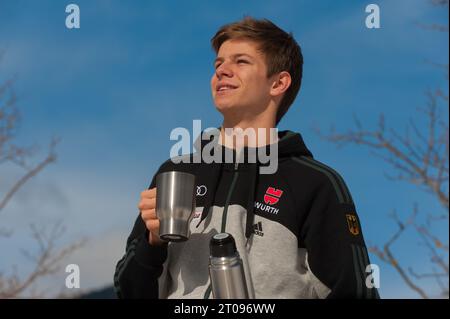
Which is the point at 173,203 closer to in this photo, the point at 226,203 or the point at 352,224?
the point at 226,203

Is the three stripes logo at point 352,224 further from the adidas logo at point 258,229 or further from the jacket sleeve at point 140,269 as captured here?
the jacket sleeve at point 140,269

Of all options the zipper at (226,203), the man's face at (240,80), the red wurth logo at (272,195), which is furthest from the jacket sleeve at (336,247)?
the man's face at (240,80)

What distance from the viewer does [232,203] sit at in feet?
9.90

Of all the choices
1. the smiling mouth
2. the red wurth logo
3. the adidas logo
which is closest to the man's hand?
the adidas logo

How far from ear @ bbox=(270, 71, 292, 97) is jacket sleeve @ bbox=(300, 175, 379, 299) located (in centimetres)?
60

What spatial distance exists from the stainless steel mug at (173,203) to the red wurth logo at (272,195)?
57 cm

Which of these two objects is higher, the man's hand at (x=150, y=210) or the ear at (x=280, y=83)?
the ear at (x=280, y=83)

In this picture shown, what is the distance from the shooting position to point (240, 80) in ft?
10.4

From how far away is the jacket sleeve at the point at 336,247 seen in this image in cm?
282

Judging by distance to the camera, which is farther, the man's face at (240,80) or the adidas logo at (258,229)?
the man's face at (240,80)

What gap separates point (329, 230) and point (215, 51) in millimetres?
1258

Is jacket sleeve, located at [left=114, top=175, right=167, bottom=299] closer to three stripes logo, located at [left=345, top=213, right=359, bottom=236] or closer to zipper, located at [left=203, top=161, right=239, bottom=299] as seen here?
zipper, located at [left=203, top=161, right=239, bottom=299]

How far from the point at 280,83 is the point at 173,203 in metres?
1.19

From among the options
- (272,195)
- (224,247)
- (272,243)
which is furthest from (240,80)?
(224,247)
